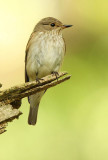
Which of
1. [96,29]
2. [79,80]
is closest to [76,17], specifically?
[96,29]

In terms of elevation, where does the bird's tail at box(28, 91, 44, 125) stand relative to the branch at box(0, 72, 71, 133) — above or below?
above

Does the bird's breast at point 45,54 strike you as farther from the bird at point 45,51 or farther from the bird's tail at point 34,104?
the bird's tail at point 34,104

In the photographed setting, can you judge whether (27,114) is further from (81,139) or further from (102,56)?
(102,56)

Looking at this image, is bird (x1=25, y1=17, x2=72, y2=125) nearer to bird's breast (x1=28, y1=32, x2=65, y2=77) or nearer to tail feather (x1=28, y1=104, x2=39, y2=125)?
bird's breast (x1=28, y1=32, x2=65, y2=77)

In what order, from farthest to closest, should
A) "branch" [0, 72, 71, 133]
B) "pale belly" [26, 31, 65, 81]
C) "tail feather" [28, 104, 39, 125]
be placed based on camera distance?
1. "tail feather" [28, 104, 39, 125]
2. "pale belly" [26, 31, 65, 81]
3. "branch" [0, 72, 71, 133]

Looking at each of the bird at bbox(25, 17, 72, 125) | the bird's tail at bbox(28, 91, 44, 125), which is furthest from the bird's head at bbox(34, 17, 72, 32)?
the bird's tail at bbox(28, 91, 44, 125)

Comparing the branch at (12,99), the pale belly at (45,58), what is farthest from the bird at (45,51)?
the branch at (12,99)

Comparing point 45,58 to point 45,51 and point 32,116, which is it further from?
point 32,116

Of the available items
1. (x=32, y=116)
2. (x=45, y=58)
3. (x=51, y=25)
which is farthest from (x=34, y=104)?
(x=51, y=25)
